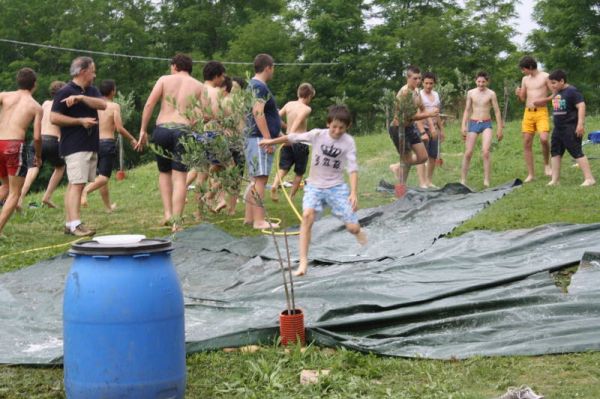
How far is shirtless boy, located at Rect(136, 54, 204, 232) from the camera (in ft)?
29.7

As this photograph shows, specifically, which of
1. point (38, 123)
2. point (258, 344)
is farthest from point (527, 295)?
point (38, 123)

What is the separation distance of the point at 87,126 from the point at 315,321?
465 centimetres

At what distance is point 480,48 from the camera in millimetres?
39125

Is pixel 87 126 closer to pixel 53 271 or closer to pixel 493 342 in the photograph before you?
pixel 53 271

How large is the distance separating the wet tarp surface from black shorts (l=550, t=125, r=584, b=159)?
353 cm

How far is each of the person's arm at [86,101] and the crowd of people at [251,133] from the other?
10 mm

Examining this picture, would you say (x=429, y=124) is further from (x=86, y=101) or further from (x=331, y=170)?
(x=331, y=170)

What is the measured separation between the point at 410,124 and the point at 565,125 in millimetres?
2076

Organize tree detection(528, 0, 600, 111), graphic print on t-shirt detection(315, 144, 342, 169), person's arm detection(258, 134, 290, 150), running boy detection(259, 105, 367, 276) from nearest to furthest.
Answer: person's arm detection(258, 134, 290, 150)
running boy detection(259, 105, 367, 276)
graphic print on t-shirt detection(315, 144, 342, 169)
tree detection(528, 0, 600, 111)

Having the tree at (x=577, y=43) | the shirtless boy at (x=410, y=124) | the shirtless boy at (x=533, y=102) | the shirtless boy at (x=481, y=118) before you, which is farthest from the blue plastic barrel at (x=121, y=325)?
the tree at (x=577, y=43)

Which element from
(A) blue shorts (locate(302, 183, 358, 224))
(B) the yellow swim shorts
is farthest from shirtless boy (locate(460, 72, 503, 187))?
(A) blue shorts (locate(302, 183, 358, 224))

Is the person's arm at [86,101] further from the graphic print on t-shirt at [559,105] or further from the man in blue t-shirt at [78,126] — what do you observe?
the graphic print on t-shirt at [559,105]

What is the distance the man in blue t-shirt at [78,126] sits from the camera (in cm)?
875

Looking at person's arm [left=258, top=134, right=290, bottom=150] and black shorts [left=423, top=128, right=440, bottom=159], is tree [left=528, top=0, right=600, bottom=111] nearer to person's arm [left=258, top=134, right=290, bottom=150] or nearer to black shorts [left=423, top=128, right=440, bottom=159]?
black shorts [left=423, top=128, right=440, bottom=159]
